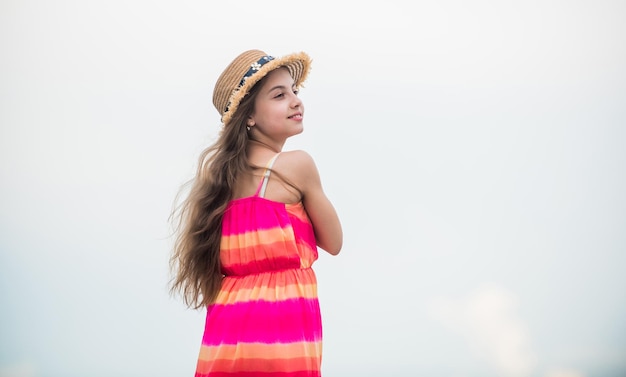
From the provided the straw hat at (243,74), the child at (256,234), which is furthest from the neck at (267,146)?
the straw hat at (243,74)

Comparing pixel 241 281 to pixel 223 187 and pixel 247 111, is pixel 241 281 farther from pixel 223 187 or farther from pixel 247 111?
pixel 247 111

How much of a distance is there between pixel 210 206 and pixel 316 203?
12.3 inches

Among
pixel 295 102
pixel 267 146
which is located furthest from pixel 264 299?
pixel 295 102

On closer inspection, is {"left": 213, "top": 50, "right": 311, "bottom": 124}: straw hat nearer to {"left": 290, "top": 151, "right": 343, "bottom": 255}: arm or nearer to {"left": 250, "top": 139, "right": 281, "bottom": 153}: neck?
{"left": 250, "top": 139, "right": 281, "bottom": 153}: neck

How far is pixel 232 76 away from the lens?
262 centimetres

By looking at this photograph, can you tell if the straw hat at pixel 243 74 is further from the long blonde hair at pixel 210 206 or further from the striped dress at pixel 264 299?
the striped dress at pixel 264 299

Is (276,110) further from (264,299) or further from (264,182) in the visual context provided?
(264,299)

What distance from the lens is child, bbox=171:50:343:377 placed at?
239 centimetres

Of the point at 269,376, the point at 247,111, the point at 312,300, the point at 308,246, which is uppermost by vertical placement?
the point at 247,111

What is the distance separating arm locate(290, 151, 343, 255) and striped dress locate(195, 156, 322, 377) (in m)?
0.03

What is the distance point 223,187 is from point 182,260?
0.88ft

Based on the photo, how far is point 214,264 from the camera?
2.54 meters

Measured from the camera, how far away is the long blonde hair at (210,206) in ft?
8.29

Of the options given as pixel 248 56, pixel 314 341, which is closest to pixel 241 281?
pixel 314 341
